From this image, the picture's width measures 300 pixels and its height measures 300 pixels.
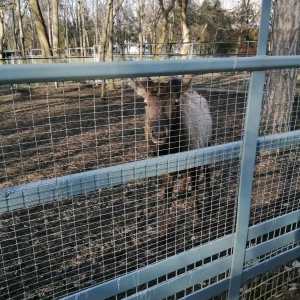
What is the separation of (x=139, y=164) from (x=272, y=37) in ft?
15.0

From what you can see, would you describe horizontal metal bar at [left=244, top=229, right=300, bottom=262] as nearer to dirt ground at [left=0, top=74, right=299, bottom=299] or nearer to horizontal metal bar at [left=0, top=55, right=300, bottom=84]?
dirt ground at [left=0, top=74, right=299, bottom=299]

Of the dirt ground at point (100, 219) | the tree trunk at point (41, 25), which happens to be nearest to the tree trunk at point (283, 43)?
the dirt ground at point (100, 219)

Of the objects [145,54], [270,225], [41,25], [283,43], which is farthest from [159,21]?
[270,225]

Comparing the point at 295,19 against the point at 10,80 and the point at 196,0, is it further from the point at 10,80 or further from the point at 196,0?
the point at 196,0

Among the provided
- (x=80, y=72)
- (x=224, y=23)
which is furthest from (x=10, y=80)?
(x=224, y=23)

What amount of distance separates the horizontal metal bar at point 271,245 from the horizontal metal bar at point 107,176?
77cm

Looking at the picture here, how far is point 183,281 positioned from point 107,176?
95 cm

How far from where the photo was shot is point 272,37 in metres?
5.66

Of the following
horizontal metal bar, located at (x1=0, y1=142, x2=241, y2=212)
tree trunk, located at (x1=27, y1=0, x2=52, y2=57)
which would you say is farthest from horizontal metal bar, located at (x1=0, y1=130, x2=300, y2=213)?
tree trunk, located at (x1=27, y1=0, x2=52, y2=57)

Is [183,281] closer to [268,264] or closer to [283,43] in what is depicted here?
[268,264]

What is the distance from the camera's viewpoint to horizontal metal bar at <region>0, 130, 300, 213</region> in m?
1.78

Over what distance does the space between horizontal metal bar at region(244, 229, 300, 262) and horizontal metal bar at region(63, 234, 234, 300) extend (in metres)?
0.24

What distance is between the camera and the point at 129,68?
178 cm

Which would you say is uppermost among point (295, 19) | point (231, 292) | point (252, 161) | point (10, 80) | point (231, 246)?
point (295, 19)
